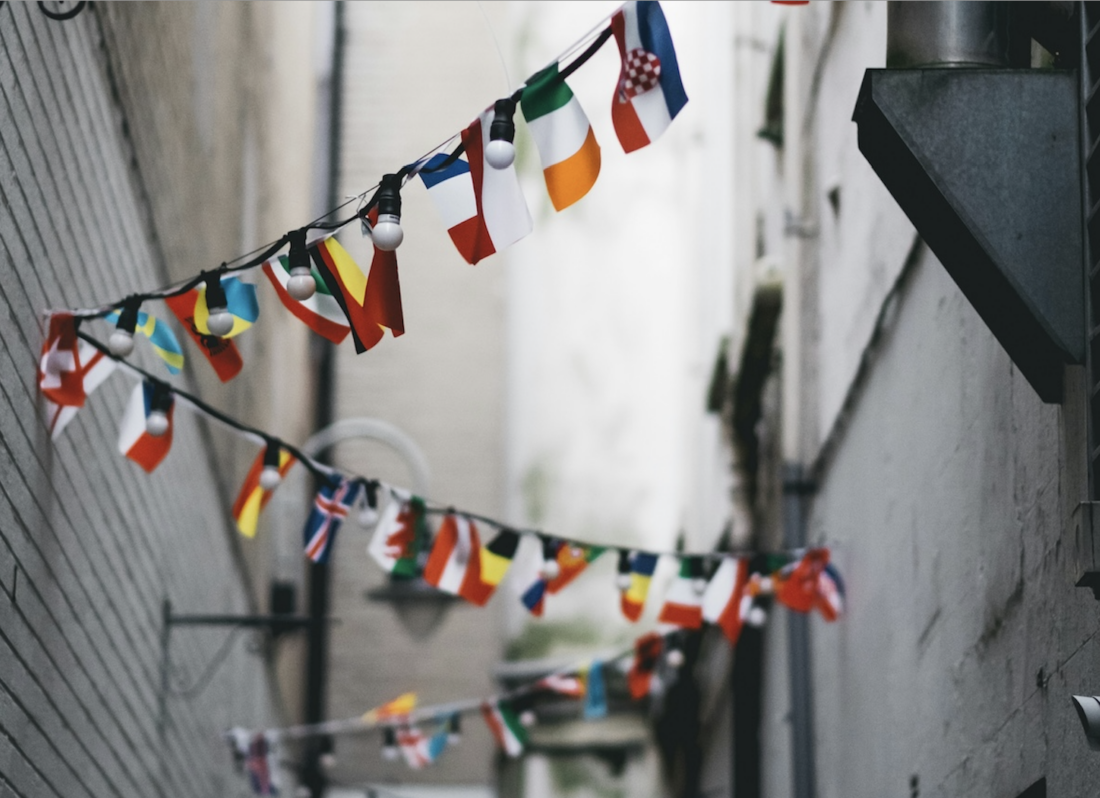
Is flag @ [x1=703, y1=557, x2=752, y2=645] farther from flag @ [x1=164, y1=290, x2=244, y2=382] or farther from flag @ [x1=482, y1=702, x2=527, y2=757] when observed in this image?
flag @ [x1=164, y1=290, x2=244, y2=382]

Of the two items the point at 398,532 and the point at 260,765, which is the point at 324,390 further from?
the point at 398,532

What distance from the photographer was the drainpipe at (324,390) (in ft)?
52.8

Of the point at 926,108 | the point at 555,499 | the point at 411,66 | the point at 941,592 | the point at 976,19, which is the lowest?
the point at 941,592

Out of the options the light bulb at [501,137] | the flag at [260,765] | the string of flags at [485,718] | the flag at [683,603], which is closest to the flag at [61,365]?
the light bulb at [501,137]

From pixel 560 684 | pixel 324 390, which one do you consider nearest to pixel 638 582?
pixel 560 684

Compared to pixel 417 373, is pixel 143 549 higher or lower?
lower

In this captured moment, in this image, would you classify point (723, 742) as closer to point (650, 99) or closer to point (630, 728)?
point (630, 728)

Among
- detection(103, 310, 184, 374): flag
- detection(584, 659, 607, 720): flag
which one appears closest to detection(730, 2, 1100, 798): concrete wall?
detection(584, 659, 607, 720): flag

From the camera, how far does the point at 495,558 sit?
7543 millimetres

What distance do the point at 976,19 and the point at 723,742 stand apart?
9463 millimetres

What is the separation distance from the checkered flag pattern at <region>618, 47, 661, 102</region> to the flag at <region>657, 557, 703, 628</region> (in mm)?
3565

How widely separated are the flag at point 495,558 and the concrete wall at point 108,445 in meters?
1.49

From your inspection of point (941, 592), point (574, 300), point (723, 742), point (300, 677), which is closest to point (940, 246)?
point (941, 592)

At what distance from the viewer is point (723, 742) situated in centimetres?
1318
